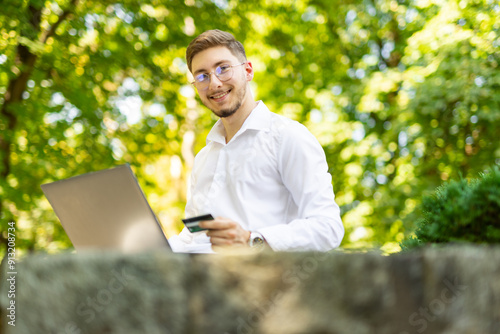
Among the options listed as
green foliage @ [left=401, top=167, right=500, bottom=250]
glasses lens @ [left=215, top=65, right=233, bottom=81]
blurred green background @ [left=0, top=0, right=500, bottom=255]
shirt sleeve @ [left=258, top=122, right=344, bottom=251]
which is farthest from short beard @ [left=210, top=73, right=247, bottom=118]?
blurred green background @ [left=0, top=0, right=500, bottom=255]

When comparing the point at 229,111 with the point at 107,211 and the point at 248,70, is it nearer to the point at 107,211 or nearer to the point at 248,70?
the point at 248,70

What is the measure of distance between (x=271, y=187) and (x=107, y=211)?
81 cm

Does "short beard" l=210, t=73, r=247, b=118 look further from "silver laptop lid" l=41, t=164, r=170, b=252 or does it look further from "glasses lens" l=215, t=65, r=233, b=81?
"silver laptop lid" l=41, t=164, r=170, b=252

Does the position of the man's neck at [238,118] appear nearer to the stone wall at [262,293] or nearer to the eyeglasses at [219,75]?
the eyeglasses at [219,75]

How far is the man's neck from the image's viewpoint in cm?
266

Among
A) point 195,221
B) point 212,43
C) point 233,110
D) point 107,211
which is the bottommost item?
point 195,221

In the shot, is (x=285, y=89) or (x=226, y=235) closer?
(x=226, y=235)

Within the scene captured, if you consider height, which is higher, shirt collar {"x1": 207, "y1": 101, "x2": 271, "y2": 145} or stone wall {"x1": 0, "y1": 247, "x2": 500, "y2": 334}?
shirt collar {"x1": 207, "y1": 101, "x2": 271, "y2": 145}

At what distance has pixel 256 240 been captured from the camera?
1951 millimetres

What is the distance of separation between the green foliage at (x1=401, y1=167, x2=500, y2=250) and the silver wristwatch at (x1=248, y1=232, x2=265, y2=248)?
2.12 feet

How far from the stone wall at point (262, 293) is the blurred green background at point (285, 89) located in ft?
15.6

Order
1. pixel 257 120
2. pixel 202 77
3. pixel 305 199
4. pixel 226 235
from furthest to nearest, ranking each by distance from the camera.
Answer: pixel 202 77 < pixel 257 120 < pixel 305 199 < pixel 226 235

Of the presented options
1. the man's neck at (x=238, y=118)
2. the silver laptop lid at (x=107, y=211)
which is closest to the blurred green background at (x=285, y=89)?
the man's neck at (x=238, y=118)

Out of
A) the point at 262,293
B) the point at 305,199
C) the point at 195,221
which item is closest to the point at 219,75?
the point at 305,199
